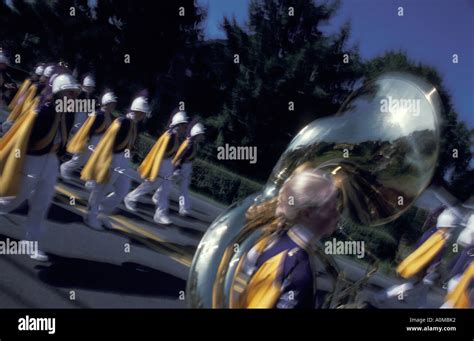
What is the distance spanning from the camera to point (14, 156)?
351 cm

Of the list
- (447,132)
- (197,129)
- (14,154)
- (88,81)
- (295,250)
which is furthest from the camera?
(447,132)

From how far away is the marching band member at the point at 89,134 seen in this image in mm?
3654

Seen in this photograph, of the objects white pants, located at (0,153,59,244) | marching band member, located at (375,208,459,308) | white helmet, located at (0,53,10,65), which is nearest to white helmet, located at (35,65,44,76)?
white helmet, located at (0,53,10,65)

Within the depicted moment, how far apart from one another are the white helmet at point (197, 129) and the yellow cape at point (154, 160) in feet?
0.50

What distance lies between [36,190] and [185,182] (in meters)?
0.92

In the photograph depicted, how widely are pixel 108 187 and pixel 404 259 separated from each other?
2.02 meters

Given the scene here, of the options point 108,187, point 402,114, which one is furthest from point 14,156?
point 402,114

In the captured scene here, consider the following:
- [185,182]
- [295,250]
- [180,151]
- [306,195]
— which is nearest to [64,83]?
[180,151]

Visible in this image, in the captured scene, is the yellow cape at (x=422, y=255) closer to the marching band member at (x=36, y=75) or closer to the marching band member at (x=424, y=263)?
the marching band member at (x=424, y=263)

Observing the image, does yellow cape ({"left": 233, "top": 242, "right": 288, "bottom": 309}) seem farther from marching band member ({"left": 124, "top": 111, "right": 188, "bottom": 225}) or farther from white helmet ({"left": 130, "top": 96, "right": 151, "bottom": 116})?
white helmet ({"left": 130, "top": 96, "right": 151, "bottom": 116})

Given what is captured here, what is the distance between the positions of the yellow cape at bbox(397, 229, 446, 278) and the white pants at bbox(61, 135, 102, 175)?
217 cm

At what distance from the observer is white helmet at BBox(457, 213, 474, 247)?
3.99 m

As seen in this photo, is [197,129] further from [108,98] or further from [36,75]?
[36,75]

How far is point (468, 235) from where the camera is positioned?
400cm
